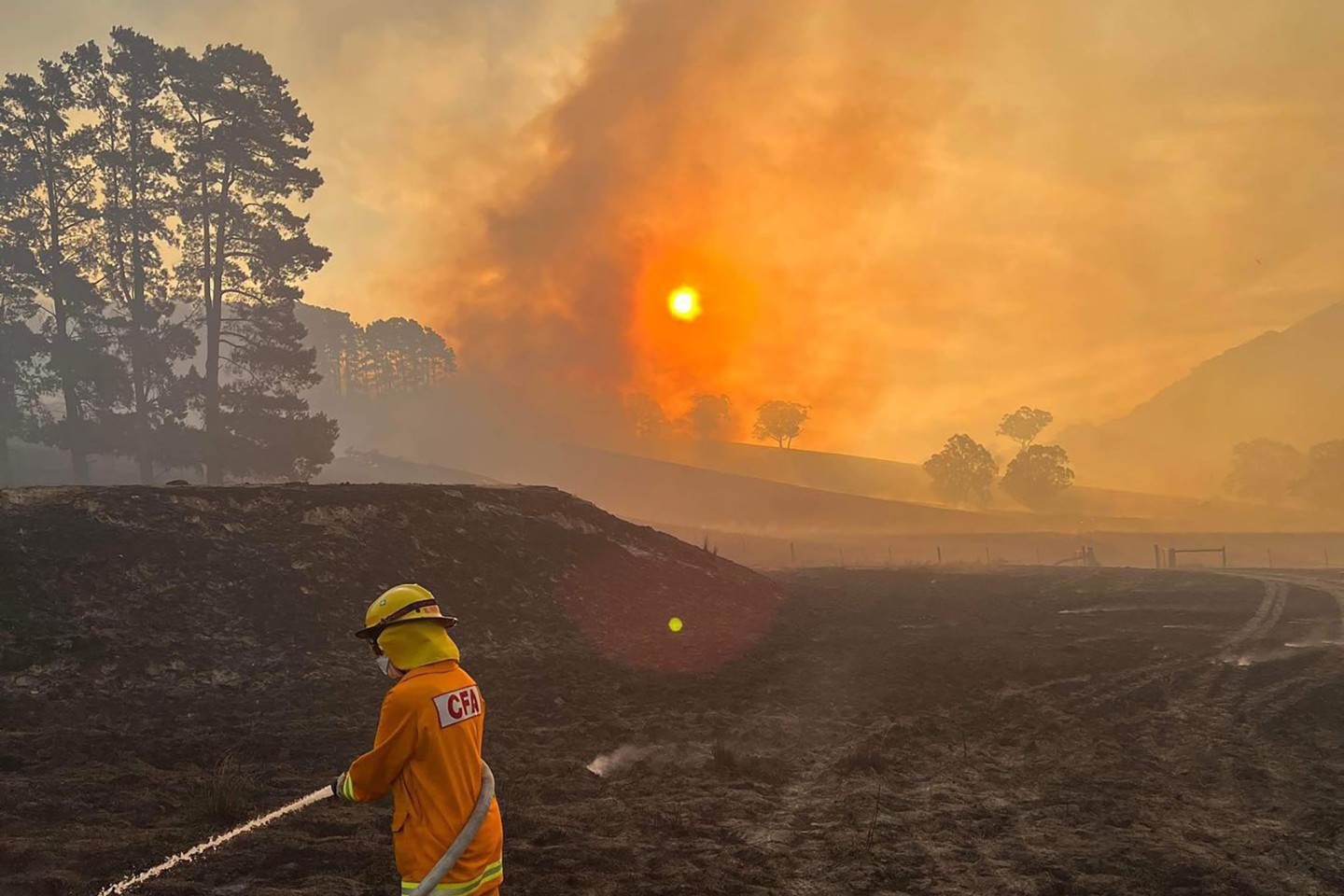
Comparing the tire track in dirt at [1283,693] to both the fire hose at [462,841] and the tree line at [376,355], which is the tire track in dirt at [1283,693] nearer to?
the fire hose at [462,841]

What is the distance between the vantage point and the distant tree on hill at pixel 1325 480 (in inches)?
3281

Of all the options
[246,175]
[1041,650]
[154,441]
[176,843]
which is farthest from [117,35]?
[1041,650]

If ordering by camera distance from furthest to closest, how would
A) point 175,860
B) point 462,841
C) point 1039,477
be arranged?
1. point 1039,477
2. point 175,860
3. point 462,841

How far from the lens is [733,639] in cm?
2089

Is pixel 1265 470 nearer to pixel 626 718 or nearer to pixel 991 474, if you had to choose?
pixel 991 474

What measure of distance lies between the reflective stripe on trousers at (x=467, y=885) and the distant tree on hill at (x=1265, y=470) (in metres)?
127

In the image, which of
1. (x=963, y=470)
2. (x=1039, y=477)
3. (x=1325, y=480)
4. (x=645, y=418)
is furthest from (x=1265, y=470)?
(x=645, y=418)

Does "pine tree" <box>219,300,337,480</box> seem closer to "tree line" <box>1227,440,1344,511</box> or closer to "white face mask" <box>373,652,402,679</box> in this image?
"white face mask" <box>373,652,402,679</box>

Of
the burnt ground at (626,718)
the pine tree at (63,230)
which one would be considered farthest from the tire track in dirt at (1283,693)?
the pine tree at (63,230)

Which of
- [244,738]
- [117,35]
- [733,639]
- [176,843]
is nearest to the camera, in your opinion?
[176,843]

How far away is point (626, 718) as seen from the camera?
13.2 m

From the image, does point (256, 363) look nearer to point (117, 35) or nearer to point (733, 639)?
point (117, 35)

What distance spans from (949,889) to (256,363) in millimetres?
43493

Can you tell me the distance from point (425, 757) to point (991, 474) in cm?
11222
